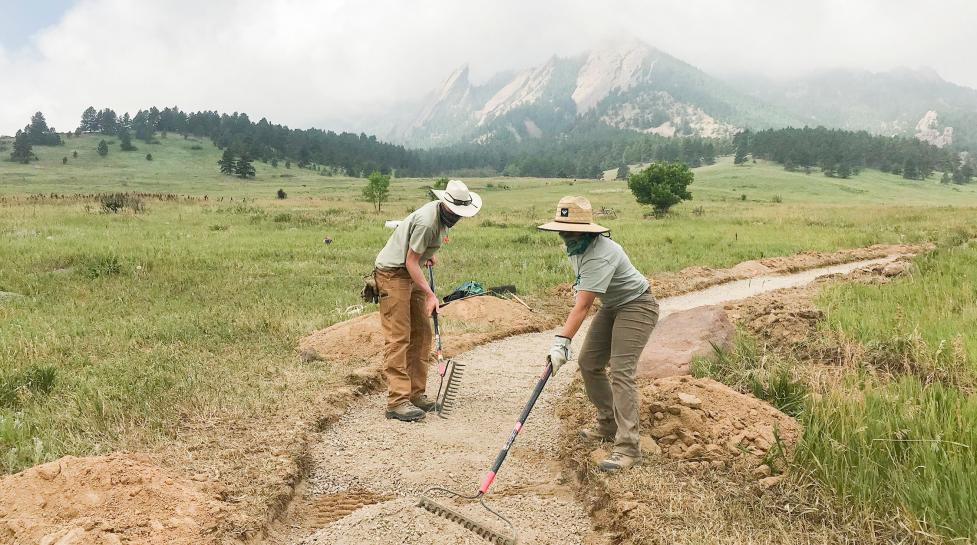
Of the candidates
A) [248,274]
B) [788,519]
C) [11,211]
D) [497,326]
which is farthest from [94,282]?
[11,211]

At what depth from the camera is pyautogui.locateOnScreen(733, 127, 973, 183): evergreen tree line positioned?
398 ft

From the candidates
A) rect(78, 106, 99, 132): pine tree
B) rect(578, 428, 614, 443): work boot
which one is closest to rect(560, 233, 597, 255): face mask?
rect(578, 428, 614, 443): work boot

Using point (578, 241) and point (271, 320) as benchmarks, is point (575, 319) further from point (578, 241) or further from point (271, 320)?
point (271, 320)

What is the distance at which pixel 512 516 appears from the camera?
15.4ft

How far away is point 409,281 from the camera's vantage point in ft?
22.7

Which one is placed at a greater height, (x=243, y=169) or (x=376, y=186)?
(x=243, y=169)

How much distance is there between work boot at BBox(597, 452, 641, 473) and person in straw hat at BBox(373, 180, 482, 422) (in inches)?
94.9

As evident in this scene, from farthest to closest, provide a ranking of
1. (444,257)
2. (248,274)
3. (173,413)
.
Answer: (444,257), (248,274), (173,413)

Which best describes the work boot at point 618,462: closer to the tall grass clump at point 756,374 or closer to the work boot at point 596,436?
the work boot at point 596,436

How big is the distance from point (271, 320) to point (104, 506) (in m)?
6.52

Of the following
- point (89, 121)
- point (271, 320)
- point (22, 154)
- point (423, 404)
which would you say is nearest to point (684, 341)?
point (423, 404)

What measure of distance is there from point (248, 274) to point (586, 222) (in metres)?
13.1

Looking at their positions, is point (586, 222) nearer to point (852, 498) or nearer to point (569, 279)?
point (852, 498)

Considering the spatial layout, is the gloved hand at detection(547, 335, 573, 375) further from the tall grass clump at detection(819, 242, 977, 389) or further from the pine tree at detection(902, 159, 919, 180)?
the pine tree at detection(902, 159, 919, 180)
